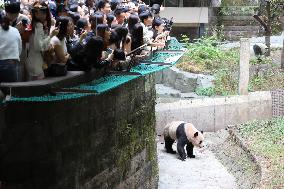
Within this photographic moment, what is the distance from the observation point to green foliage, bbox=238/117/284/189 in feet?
39.5

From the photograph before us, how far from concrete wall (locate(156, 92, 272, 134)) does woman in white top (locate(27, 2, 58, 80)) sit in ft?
34.6

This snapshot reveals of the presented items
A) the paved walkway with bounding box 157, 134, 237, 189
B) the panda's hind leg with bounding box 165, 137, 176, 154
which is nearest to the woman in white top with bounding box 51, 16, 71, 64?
the paved walkway with bounding box 157, 134, 237, 189

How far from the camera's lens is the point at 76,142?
7.96m

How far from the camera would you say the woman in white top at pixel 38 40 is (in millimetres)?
7115

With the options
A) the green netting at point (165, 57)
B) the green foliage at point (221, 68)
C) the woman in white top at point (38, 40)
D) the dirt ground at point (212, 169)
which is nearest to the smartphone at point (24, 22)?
the woman in white top at point (38, 40)

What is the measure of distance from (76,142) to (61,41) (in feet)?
4.94

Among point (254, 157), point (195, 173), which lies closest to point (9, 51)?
point (254, 157)

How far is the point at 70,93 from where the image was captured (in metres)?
7.20

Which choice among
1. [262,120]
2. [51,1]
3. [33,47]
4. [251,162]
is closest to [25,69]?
[33,47]

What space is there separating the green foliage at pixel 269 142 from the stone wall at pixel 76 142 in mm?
2864

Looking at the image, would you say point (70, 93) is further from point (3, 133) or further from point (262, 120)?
point (262, 120)

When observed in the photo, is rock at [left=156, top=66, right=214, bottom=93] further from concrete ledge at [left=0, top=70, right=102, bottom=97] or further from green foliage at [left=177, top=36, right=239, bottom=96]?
concrete ledge at [left=0, top=70, right=102, bottom=97]

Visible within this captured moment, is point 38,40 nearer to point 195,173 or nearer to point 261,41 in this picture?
point 195,173

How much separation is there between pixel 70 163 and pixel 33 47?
169cm
